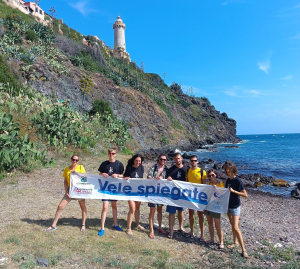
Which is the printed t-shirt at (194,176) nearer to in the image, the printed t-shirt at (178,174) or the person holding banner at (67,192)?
the printed t-shirt at (178,174)

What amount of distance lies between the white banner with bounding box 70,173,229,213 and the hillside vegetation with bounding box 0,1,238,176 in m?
5.98

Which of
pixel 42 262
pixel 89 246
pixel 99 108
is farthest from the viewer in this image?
pixel 99 108

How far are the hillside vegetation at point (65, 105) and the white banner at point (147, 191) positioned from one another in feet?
19.6

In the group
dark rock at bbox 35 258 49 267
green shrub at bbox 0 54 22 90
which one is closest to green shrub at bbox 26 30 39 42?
green shrub at bbox 0 54 22 90

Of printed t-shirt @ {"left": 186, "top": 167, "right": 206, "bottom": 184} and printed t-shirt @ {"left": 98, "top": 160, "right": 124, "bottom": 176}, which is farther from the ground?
printed t-shirt @ {"left": 98, "top": 160, "right": 124, "bottom": 176}

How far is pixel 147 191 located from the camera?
20.1 ft

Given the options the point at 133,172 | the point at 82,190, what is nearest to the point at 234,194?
the point at 133,172

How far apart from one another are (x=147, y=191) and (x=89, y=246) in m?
1.86

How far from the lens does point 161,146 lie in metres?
40.1

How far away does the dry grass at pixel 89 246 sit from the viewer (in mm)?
4547

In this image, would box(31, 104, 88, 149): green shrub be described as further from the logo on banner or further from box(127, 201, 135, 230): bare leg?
box(127, 201, 135, 230): bare leg

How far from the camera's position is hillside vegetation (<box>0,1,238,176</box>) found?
1501cm

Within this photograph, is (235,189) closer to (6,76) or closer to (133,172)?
(133,172)

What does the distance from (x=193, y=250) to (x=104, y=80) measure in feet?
121
